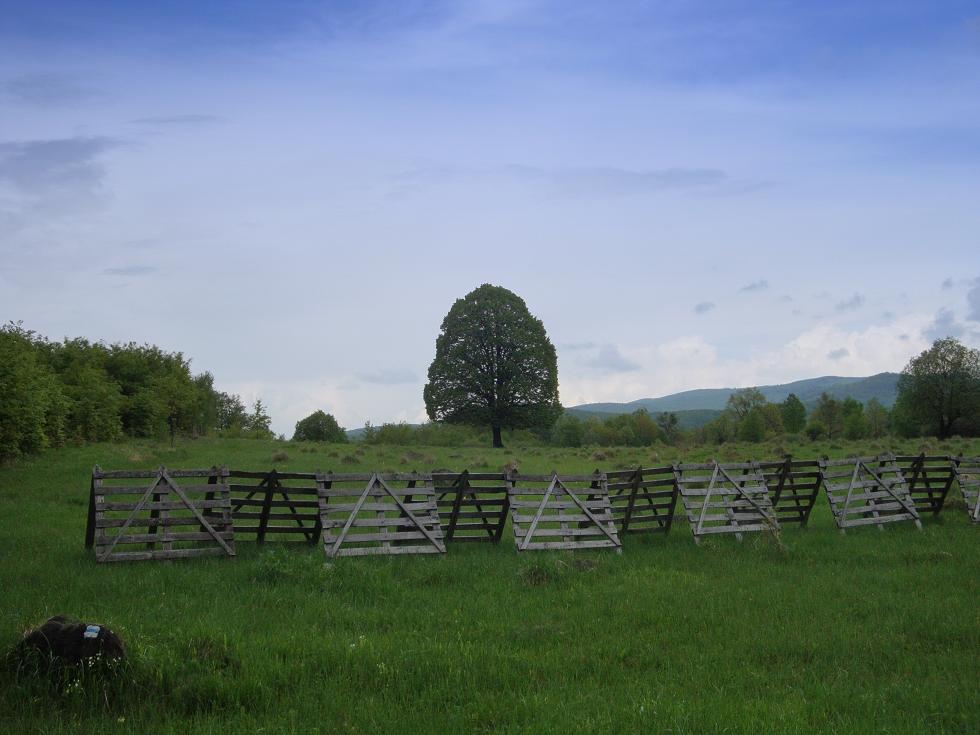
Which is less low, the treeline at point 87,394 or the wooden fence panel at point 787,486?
the treeline at point 87,394

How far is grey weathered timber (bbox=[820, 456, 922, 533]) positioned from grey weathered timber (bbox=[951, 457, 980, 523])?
1.56 meters

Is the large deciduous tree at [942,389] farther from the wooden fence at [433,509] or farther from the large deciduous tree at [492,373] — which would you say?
the wooden fence at [433,509]

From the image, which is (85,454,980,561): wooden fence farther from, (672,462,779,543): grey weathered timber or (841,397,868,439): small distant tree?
(841,397,868,439): small distant tree

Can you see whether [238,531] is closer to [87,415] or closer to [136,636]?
[136,636]

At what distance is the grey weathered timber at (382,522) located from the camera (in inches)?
637

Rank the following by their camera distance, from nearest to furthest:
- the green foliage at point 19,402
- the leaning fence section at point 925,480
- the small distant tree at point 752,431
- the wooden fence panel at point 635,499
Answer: the wooden fence panel at point 635,499, the leaning fence section at point 925,480, the green foliage at point 19,402, the small distant tree at point 752,431

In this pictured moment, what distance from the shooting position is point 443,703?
812cm

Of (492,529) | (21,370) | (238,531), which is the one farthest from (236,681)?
(21,370)

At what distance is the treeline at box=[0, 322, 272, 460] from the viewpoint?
3022 centimetres

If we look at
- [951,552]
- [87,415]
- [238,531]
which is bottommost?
[951,552]

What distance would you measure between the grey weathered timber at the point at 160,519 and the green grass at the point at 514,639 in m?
0.56

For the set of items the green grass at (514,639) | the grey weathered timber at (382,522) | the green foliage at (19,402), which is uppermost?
the green foliage at (19,402)

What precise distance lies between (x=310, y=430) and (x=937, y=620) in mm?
81891

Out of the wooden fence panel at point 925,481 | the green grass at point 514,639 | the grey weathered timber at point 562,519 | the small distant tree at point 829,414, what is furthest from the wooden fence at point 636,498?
the small distant tree at point 829,414
